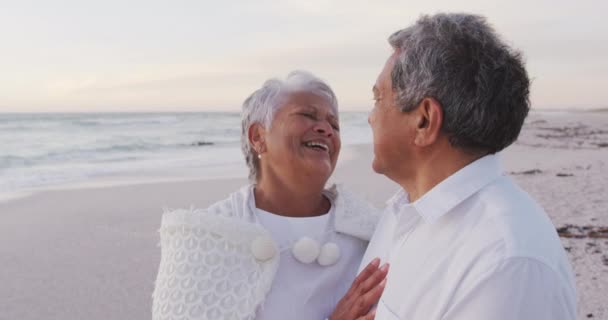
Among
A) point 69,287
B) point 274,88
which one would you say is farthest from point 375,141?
point 69,287

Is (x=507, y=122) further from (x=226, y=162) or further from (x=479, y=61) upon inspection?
(x=226, y=162)

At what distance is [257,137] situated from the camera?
281cm

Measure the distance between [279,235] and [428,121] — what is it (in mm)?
1140

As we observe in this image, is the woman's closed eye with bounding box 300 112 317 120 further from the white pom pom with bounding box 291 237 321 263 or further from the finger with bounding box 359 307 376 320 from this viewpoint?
the finger with bounding box 359 307 376 320

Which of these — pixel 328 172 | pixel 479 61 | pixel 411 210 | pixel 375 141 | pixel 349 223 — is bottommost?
pixel 349 223

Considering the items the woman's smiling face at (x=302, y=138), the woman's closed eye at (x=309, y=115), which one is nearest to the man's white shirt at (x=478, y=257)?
the woman's smiling face at (x=302, y=138)

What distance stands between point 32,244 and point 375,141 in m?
5.23

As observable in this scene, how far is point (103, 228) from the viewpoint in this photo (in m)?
6.66

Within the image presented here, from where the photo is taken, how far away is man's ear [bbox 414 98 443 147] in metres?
1.51

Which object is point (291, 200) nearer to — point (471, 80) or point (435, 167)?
point (435, 167)

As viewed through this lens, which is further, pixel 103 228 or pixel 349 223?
pixel 103 228

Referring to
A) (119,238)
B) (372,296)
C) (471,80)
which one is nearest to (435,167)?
(471,80)

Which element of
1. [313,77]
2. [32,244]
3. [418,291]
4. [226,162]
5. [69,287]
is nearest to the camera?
[418,291]

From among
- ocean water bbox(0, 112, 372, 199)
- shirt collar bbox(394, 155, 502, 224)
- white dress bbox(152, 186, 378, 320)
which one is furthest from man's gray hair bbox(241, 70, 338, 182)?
ocean water bbox(0, 112, 372, 199)
